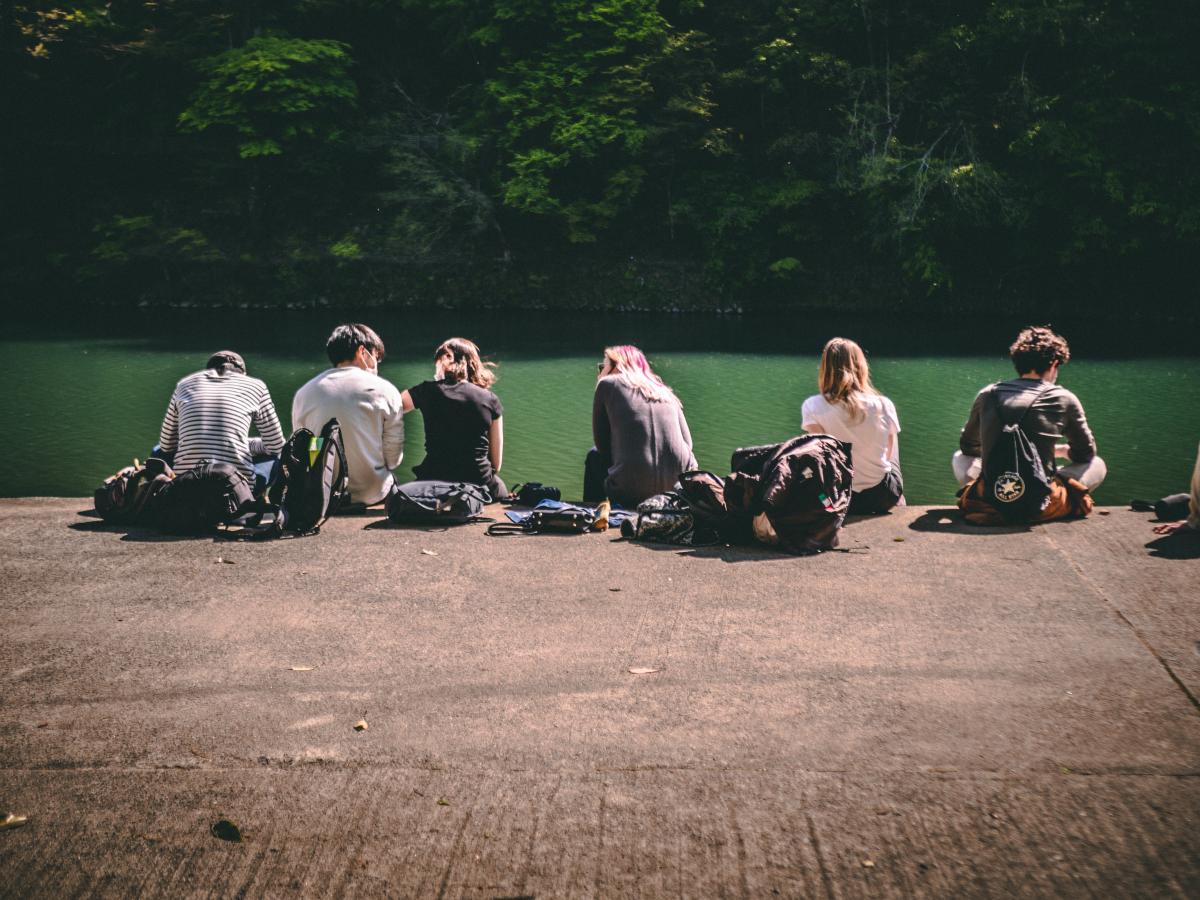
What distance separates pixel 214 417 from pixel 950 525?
3927mm

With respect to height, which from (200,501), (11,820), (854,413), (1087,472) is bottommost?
(11,820)

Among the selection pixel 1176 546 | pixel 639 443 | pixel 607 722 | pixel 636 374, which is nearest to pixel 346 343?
pixel 636 374

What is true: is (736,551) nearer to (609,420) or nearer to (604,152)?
(609,420)

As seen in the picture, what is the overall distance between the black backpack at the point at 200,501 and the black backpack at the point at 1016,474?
382cm

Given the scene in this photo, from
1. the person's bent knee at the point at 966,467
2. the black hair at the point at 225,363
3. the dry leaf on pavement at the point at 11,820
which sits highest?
the black hair at the point at 225,363

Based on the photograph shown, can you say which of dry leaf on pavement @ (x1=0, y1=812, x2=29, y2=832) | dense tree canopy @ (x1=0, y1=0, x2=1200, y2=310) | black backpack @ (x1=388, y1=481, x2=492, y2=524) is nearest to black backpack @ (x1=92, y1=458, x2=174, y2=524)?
black backpack @ (x1=388, y1=481, x2=492, y2=524)

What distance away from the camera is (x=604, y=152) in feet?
88.5

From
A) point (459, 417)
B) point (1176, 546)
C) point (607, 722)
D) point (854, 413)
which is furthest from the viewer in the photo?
point (459, 417)

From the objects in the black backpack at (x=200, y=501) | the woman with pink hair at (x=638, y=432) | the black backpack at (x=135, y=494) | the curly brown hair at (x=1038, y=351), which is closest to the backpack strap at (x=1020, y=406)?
the curly brown hair at (x=1038, y=351)

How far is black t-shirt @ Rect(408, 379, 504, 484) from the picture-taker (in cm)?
611

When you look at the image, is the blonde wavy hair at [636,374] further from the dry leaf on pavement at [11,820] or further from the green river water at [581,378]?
the dry leaf on pavement at [11,820]

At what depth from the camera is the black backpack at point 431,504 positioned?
18.6ft

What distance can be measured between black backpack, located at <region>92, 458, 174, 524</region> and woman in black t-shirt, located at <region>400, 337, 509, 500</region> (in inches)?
53.3

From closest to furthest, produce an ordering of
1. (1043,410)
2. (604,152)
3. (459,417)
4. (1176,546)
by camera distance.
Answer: (1176,546) < (1043,410) < (459,417) < (604,152)
